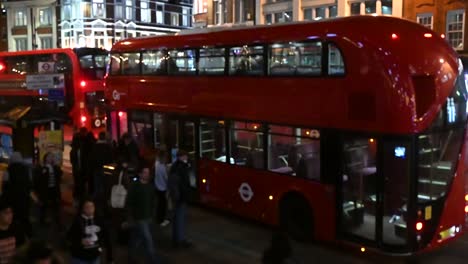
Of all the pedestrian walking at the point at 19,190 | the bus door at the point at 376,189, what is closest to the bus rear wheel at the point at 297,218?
the bus door at the point at 376,189

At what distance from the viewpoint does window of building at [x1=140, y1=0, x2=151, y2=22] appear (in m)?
53.8

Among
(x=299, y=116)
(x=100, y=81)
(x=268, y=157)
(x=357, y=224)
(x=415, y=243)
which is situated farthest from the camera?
(x=100, y=81)

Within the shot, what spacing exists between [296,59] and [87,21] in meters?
42.1

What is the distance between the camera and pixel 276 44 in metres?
10.9

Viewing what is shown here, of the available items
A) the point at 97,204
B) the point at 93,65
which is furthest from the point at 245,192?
the point at 93,65

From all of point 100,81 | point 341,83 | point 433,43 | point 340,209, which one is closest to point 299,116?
point 341,83

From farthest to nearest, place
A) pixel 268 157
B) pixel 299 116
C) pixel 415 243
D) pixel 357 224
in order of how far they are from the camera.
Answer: pixel 268 157 < pixel 299 116 < pixel 357 224 < pixel 415 243

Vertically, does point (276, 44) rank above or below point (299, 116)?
above

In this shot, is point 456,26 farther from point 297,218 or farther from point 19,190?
point 19,190

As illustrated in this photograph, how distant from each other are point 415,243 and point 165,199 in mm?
5004

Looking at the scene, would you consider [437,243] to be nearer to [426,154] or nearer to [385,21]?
[426,154]

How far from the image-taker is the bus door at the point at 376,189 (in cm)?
882

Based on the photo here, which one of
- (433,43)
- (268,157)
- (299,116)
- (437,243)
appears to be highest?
(433,43)

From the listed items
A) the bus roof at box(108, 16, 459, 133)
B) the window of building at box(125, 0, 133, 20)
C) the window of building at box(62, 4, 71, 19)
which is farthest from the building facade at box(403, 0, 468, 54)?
the window of building at box(62, 4, 71, 19)
